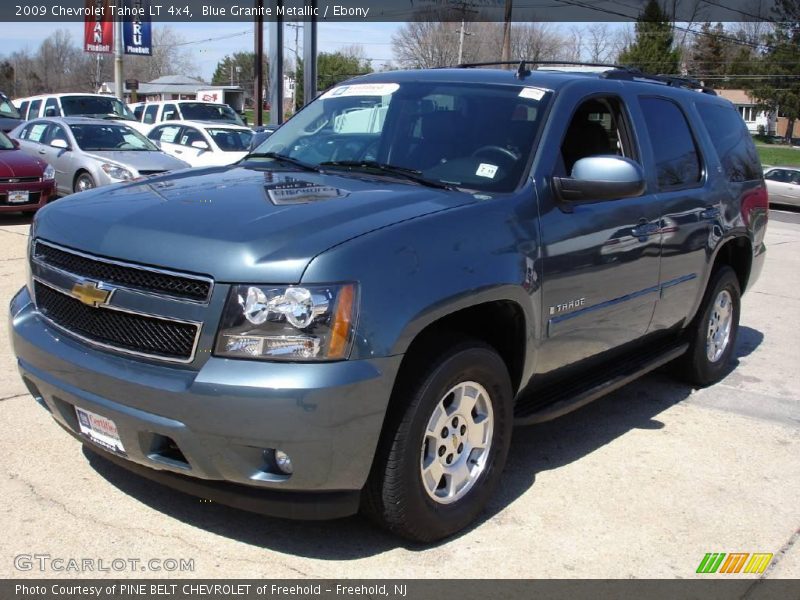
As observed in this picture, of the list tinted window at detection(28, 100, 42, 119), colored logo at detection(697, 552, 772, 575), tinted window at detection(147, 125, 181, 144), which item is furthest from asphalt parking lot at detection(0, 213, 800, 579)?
tinted window at detection(28, 100, 42, 119)

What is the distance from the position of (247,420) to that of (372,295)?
62 centimetres

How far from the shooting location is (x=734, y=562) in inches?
142

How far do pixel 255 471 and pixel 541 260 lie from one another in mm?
1631

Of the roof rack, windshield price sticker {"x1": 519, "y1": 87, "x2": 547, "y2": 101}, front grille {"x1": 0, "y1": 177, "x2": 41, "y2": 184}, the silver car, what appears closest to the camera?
windshield price sticker {"x1": 519, "y1": 87, "x2": 547, "y2": 101}

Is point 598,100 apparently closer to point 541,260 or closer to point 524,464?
point 541,260

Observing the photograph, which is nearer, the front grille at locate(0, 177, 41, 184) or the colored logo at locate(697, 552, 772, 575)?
the colored logo at locate(697, 552, 772, 575)

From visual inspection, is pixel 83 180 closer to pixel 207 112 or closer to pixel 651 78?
pixel 207 112

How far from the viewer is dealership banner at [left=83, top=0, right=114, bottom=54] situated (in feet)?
92.8

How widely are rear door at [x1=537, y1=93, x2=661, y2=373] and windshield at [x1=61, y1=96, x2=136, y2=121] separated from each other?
1718cm

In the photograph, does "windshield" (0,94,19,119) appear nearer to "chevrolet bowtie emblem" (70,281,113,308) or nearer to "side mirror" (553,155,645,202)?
"chevrolet bowtie emblem" (70,281,113,308)

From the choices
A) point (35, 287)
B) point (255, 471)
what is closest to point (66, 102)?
point (35, 287)

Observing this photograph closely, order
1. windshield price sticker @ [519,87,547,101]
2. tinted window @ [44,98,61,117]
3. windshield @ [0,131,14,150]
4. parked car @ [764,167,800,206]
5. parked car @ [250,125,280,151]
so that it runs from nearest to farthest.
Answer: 1. windshield price sticker @ [519,87,547,101]
2. parked car @ [250,125,280,151]
3. windshield @ [0,131,14,150]
4. tinted window @ [44,98,61,117]
5. parked car @ [764,167,800,206]

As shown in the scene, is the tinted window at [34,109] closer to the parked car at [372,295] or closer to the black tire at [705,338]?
the parked car at [372,295]

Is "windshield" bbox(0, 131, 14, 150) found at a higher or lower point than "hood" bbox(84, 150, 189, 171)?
higher
